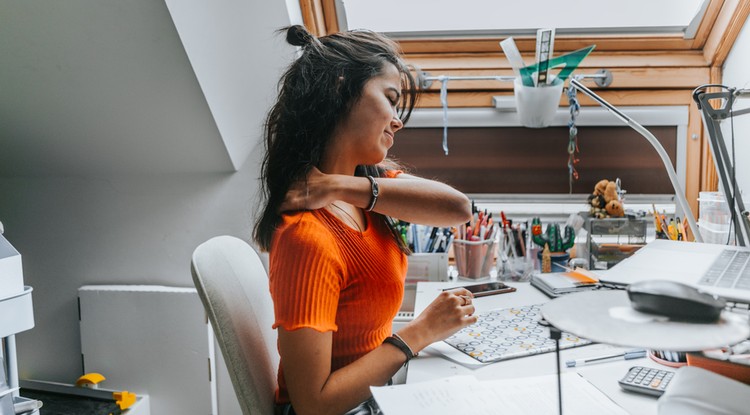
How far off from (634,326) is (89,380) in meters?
1.60

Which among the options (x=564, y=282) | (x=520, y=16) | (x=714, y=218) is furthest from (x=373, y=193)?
(x=520, y=16)

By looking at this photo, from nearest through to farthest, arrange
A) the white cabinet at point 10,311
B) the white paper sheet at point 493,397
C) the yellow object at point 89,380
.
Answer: the white paper sheet at point 493,397
the white cabinet at point 10,311
the yellow object at point 89,380

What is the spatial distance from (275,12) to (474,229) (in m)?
0.78

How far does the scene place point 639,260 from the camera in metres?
1.01

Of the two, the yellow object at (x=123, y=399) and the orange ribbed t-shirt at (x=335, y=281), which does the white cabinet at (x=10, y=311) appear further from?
the orange ribbed t-shirt at (x=335, y=281)

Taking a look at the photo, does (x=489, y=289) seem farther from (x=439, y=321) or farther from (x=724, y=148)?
(x=724, y=148)

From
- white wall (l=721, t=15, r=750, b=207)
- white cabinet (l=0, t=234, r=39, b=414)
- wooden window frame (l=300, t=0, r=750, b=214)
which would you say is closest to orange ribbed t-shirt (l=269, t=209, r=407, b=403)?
white cabinet (l=0, t=234, r=39, b=414)

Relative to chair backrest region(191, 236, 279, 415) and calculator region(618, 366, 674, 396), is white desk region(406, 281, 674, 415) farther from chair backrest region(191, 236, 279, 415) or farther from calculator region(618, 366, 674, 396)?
chair backrest region(191, 236, 279, 415)

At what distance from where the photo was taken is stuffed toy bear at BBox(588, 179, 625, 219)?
4.85 feet

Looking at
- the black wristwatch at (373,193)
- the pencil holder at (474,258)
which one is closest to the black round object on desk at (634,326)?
the black wristwatch at (373,193)

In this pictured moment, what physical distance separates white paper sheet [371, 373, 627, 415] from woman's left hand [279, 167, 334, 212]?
30 cm

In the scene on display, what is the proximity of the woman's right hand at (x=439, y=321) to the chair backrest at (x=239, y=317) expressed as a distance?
8.8 inches

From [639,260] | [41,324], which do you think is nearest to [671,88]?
[639,260]

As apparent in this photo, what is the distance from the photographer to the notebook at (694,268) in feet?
2.72
